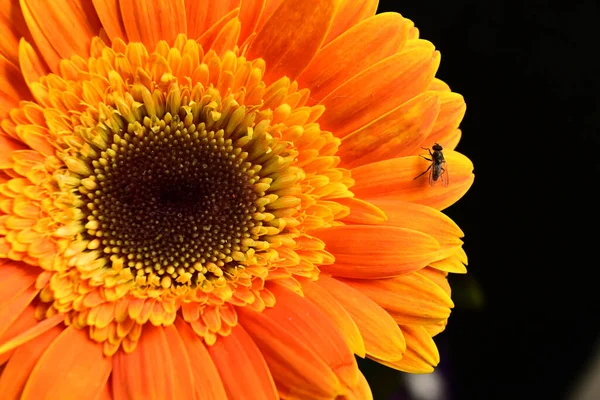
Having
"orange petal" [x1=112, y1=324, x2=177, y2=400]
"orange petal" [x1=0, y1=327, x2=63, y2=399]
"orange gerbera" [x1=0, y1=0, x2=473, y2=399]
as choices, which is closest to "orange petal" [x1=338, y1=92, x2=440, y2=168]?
"orange gerbera" [x1=0, y1=0, x2=473, y2=399]

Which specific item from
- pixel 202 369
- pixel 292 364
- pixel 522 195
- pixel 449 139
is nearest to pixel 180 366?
pixel 202 369

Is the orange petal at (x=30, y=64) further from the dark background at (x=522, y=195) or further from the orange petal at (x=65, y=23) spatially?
the dark background at (x=522, y=195)

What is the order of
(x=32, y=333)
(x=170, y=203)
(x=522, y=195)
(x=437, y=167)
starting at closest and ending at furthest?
1. (x=32, y=333)
2. (x=437, y=167)
3. (x=170, y=203)
4. (x=522, y=195)

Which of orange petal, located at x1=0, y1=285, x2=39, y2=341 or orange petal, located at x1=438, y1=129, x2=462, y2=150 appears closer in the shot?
orange petal, located at x1=0, y1=285, x2=39, y2=341

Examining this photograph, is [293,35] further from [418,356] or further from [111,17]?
[418,356]

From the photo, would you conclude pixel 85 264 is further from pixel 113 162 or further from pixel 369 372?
pixel 369 372

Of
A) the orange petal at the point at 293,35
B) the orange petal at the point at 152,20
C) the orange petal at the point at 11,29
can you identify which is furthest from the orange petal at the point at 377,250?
the orange petal at the point at 11,29

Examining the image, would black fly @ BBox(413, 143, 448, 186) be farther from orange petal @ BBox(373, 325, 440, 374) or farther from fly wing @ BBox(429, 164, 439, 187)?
orange petal @ BBox(373, 325, 440, 374)

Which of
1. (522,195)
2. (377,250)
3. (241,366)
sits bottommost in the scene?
(241,366)
